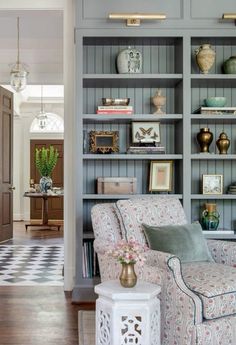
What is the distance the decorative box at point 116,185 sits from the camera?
4348mm

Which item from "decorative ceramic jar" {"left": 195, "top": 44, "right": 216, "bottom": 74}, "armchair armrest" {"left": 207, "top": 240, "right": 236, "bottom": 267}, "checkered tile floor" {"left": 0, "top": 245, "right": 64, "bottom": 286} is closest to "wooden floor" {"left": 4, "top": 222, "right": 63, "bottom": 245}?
"checkered tile floor" {"left": 0, "top": 245, "right": 64, "bottom": 286}

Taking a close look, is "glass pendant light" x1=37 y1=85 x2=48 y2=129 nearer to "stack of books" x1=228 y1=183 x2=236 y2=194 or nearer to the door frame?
the door frame

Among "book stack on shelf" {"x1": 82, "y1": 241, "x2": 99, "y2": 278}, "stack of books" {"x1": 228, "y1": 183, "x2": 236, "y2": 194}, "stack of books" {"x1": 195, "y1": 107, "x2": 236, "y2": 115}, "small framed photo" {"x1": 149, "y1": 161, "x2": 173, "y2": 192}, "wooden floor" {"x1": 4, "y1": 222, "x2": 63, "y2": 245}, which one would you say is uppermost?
"stack of books" {"x1": 195, "y1": 107, "x2": 236, "y2": 115}

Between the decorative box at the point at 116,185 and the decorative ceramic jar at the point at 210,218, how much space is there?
691 mm

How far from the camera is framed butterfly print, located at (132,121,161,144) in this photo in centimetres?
448

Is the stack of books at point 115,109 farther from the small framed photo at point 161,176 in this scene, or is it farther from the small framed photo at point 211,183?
the small framed photo at point 211,183

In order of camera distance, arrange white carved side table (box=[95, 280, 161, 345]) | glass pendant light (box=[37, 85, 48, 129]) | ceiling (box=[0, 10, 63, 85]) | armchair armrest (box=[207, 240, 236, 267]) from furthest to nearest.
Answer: glass pendant light (box=[37, 85, 48, 129]), ceiling (box=[0, 10, 63, 85]), armchair armrest (box=[207, 240, 236, 267]), white carved side table (box=[95, 280, 161, 345])

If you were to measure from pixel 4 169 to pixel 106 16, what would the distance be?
448 cm

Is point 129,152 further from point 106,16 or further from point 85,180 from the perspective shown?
point 106,16

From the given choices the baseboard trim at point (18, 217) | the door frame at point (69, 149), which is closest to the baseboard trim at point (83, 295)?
the door frame at point (69, 149)

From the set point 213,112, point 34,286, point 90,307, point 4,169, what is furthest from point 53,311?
point 4,169

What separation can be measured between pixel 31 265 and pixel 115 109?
103 inches

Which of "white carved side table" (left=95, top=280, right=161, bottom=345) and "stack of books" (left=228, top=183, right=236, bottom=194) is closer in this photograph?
"white carved side table" (left=95, top=280, right=161, bottom=345)

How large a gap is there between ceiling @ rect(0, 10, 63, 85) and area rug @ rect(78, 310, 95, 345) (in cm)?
299
